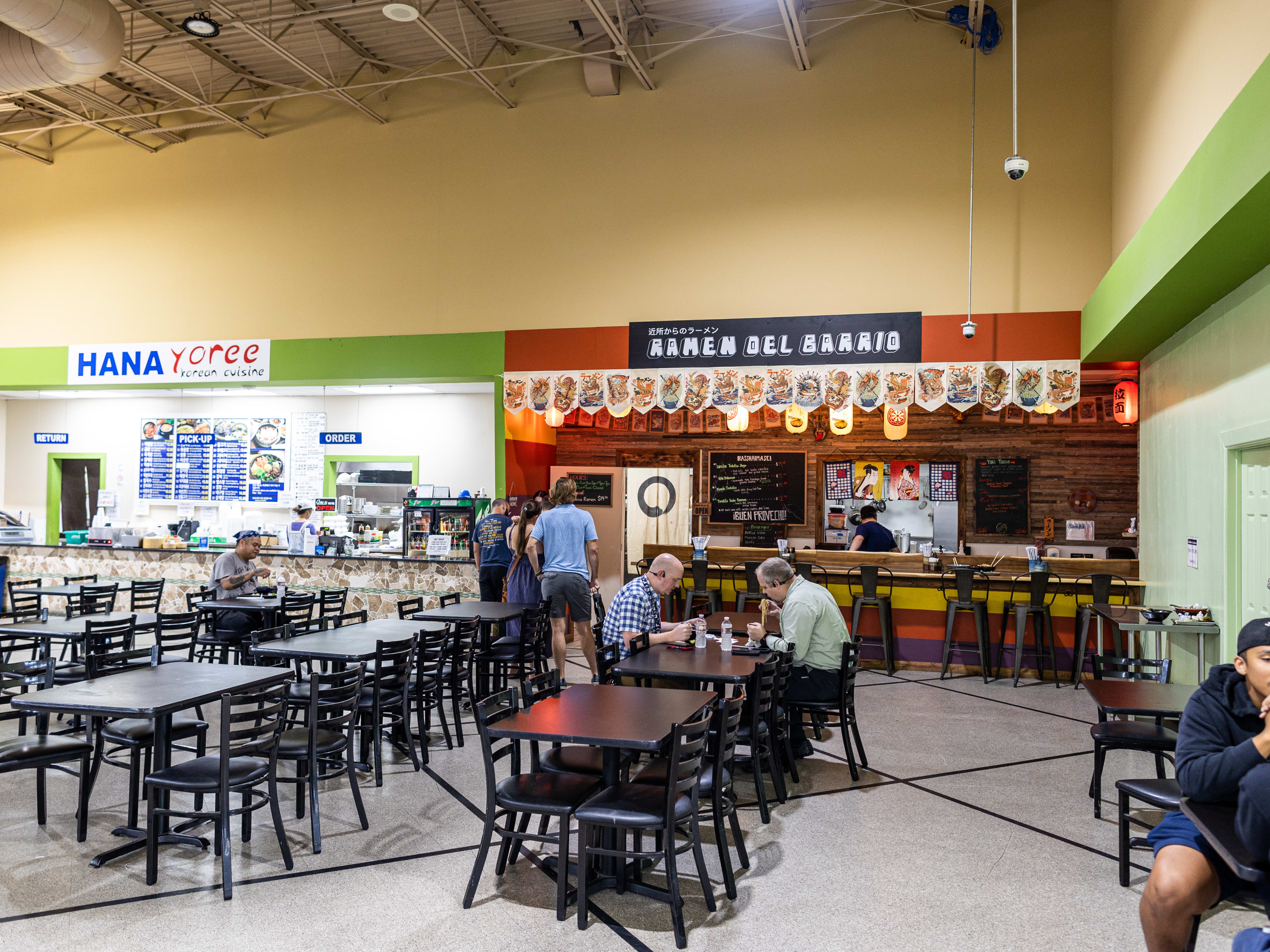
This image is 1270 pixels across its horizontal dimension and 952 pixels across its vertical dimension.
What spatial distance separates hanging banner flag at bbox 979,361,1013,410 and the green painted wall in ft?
3.64

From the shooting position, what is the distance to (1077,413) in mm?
10484

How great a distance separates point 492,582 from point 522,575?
755 millimetres

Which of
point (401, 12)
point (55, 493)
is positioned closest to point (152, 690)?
point (401, 12)

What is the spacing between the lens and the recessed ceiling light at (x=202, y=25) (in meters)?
8.09

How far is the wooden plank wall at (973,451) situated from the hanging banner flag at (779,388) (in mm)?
2729

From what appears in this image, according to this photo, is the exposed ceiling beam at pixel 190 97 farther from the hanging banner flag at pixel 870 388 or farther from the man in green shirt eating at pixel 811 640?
the man in green shirt eating at pixel 811 640

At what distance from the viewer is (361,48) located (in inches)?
372

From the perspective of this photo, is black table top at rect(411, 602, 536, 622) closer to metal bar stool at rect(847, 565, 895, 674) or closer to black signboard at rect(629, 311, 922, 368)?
black signboard at rect(629, 311, 922, 368)

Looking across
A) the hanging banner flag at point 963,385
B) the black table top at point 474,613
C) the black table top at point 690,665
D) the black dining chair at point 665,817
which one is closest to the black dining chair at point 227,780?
the black dining chair at point 665,817

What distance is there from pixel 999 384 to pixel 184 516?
34.9 ft

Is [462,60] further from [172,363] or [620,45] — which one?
[172,363]

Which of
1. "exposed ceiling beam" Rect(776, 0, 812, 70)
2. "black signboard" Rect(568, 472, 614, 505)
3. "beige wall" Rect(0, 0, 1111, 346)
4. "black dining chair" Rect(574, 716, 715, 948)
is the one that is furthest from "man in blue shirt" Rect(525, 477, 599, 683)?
"exposed ceiling beam" Rect(776, 0, 812, 70)

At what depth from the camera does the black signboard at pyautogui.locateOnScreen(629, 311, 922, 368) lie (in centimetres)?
848

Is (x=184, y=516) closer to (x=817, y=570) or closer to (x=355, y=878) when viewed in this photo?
(x=817, y=570)
